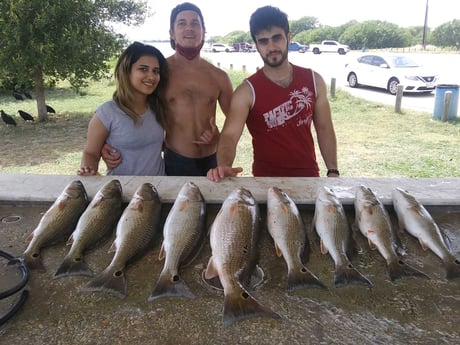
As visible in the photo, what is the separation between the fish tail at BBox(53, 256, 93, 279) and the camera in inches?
85.0

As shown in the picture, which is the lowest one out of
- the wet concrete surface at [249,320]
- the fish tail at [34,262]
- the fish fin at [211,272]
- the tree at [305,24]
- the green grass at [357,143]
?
the green grass at [357,143]

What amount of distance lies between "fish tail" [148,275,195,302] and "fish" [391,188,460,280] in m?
1.36

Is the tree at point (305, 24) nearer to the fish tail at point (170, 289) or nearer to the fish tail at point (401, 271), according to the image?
the fish tail at point (401, 271)

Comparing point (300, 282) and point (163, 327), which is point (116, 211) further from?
point (300, 282)

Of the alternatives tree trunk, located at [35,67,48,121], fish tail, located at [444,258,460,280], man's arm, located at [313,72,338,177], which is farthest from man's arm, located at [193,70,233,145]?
tree trunk, located at [35,67,48,121]

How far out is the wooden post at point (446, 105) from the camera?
11516mm

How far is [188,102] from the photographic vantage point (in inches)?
163

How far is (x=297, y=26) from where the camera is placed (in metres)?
92.9

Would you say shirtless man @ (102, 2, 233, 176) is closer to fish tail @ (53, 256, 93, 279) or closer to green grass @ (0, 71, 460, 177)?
fish tail @ (53, 256, 93, 279)

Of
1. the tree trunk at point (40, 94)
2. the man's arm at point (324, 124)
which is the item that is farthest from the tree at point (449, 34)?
the man's arm at point (324, 124)

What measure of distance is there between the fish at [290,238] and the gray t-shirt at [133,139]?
54.0 inches

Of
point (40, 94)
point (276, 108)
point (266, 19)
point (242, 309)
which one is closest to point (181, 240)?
point (242, 309)

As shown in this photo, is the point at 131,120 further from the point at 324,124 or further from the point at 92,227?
the point at 324,124

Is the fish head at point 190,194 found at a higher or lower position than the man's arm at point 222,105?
lower
